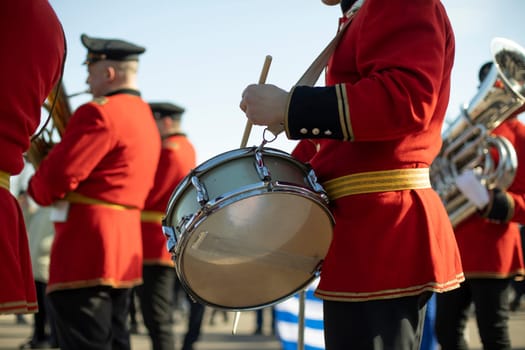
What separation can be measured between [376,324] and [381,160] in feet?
1.54

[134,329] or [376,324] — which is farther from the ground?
[376,324]

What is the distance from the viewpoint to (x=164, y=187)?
5777 millimetres

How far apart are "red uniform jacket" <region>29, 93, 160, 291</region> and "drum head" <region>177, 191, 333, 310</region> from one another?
1847mm

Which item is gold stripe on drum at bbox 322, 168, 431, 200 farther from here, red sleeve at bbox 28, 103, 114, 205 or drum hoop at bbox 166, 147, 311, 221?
red sleeve at bbox 28, 103, 114, 205

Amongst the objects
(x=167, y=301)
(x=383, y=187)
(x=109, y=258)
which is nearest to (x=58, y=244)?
(x=109, y=258)

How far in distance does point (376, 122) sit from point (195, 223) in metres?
0.56

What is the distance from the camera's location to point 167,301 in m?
5.27

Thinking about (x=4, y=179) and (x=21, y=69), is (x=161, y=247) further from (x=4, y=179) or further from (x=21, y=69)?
(x=21, y=69)

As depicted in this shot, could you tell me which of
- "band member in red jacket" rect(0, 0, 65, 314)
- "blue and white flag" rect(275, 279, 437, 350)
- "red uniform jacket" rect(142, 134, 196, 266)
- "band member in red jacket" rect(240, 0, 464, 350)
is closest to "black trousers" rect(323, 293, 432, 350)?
"band member in red jacket" rect(240, 0, 464, 350)

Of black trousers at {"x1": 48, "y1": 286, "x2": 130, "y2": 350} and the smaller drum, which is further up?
the smaller drum

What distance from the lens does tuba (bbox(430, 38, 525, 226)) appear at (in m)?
4.31

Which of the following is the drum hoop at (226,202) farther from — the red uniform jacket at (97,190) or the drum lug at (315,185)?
the red uniform jacket at (97,190)

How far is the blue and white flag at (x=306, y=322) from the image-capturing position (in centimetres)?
438

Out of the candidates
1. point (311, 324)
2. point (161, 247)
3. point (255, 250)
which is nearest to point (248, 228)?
point (255, 250)
